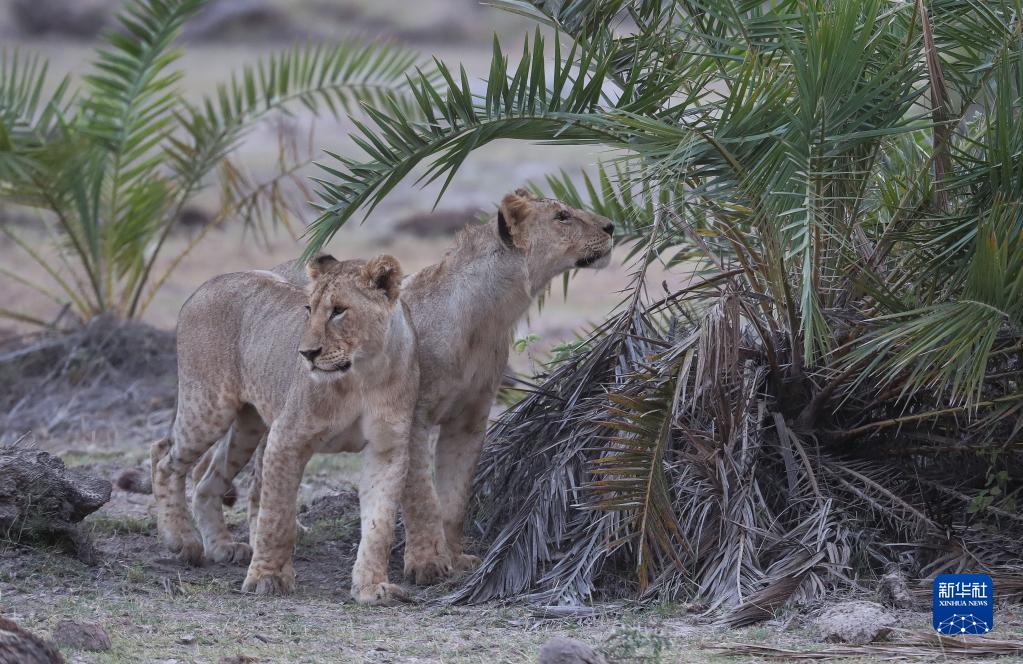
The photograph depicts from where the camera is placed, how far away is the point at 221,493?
7473 millimetres

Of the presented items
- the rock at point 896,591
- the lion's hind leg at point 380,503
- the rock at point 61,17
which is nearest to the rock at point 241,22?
the rock at point 61,17

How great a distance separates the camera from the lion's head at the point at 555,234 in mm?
7316

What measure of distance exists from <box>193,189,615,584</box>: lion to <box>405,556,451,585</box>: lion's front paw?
0.07 ft

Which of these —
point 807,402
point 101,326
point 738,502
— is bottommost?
point 738,502

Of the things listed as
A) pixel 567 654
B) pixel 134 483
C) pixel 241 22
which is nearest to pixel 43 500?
pixel 134 483

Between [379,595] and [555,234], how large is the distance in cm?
212

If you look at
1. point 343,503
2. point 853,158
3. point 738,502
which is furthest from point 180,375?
point 853,158

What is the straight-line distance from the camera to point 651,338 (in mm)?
7207

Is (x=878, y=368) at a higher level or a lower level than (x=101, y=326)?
lower

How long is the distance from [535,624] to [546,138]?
92.8 inches

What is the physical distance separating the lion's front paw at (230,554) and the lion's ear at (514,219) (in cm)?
211

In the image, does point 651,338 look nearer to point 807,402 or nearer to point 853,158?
point 807,402

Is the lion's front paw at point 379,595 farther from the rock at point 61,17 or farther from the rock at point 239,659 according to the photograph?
the rock at point 61,17

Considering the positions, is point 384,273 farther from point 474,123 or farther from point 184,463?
point 184,463
